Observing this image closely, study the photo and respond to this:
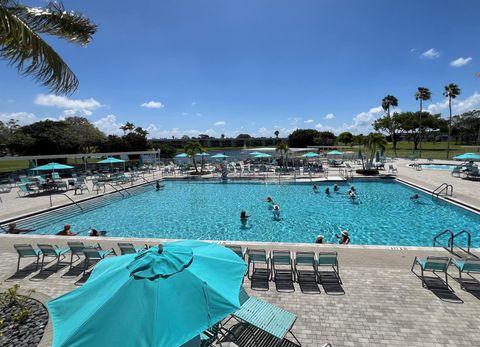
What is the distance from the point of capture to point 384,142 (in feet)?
87.0

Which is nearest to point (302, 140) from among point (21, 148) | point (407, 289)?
point (21, 148)

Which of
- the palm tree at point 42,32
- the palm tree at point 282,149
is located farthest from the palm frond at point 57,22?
the palm tree at point 282,149

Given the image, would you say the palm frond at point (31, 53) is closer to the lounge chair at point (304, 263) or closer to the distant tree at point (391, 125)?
the lounge chair at point (304, 263)

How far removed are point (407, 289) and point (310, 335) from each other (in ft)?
9.55

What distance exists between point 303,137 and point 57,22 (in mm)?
86482

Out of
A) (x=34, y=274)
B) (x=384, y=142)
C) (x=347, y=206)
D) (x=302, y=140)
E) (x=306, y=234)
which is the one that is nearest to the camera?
(x=34, y=274)

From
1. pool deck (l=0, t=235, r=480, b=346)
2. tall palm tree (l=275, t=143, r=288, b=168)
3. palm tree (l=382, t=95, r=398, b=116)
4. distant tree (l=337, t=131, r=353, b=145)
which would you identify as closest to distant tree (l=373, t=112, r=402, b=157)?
palm tree (l=382, t=95, r=398, b=116)

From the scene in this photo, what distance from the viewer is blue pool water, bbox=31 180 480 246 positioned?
464 inches

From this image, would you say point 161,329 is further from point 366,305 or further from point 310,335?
point 366,305

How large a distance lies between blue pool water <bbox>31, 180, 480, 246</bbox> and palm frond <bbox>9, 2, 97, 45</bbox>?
8536 mm

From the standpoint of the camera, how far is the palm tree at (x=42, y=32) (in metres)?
4.03

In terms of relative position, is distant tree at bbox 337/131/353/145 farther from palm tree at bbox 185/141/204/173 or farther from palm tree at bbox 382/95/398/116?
palm tree at bbox 185/141/204/173

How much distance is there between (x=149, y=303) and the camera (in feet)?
8.86

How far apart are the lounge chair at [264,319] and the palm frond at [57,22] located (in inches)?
239
